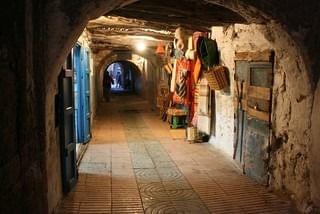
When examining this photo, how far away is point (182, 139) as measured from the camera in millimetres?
8758

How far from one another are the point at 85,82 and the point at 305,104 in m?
5.61

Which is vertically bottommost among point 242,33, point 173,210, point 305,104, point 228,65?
point 173,210

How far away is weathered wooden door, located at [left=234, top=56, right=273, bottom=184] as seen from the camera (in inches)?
199

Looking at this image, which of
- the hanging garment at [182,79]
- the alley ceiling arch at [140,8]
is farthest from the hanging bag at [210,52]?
the alley ceiling arch at [140,8]

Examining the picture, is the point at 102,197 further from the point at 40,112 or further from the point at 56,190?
the point at 40,112

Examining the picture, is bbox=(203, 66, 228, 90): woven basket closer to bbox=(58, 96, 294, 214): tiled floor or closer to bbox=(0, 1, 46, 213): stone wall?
bbox=(58, 96, 294, 214): tiled floor

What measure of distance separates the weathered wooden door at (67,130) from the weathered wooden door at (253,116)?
271 centimetres

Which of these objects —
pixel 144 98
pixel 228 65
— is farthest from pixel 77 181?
pixel 144 98

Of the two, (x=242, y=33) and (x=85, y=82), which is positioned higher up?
(x=242, y=33)

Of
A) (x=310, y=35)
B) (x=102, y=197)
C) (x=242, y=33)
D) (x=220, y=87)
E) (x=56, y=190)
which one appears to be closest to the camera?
(x=310, y=35)

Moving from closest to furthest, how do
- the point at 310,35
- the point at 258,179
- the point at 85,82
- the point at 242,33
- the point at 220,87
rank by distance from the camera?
1. the point at 310,35
2. the point at 258,179
3. the point at 242,33
4. the point at 220,87
5. the point at 85,82

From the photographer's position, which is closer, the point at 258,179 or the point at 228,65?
the point at 258,179

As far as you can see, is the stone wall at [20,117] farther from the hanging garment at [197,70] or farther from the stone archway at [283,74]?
the hanging garment at [197,70]

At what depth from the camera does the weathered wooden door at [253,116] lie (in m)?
5.05
